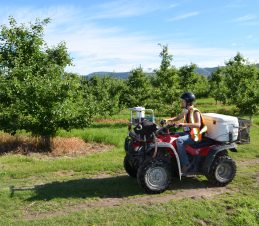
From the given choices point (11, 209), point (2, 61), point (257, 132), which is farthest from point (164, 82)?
point (11, 209)

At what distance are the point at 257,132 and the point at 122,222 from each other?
462 inches

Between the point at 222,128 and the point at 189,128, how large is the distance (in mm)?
640

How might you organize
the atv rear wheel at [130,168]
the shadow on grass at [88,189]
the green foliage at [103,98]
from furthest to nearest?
the green foliage at [103,98] < the atv rear wheel at [130,168] < the shadow on grass at [88,189]

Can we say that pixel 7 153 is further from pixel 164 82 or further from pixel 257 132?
pixel 164 82

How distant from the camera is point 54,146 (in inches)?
460

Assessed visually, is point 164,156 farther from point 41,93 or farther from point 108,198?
point 41,93

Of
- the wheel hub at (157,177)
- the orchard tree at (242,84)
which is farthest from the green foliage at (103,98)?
the orchard tree at (242,84)

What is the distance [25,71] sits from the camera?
1271 cm

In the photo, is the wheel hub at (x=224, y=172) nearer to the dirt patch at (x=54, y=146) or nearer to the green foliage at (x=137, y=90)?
the dirt patch at (x=54, y=146)

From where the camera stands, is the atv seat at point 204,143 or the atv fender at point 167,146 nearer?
the atv fender at point 167,146

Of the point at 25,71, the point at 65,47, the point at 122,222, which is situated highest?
the point at 65,47

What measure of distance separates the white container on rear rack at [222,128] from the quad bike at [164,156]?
0.45 ft

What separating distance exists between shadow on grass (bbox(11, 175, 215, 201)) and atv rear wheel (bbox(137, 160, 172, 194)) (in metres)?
0.28

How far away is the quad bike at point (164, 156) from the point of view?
266 inches
